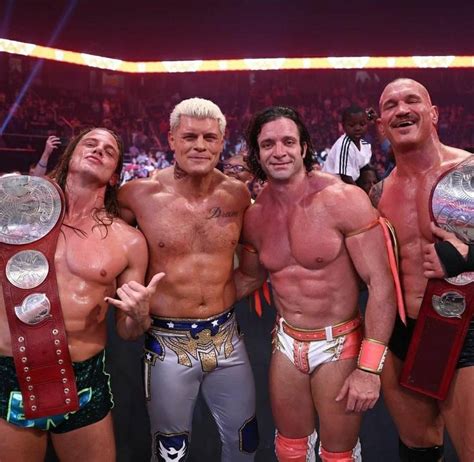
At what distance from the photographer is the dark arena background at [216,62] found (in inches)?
476

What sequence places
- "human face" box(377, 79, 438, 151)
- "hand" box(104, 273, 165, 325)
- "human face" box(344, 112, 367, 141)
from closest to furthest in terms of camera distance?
"hand" box(104, 273, 165, 325), "human face" box(377, 79, 438, 151), "human face" box(344, 112, 367, 141)

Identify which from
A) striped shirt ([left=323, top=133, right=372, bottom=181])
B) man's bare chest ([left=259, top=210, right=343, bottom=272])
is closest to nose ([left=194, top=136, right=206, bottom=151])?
man's bare chest ([left=259, top=210, right=343, bottom=272])

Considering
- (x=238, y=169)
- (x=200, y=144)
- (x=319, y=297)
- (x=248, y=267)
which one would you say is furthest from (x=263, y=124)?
(x=238, y=169)

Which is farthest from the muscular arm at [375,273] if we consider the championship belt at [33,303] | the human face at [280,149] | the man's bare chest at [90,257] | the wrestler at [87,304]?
the championship belt at [33,303]

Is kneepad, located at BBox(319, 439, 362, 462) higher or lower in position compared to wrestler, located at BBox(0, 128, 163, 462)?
lower

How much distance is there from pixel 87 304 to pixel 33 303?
0.62 feet

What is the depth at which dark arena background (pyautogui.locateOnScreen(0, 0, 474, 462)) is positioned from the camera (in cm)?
1209

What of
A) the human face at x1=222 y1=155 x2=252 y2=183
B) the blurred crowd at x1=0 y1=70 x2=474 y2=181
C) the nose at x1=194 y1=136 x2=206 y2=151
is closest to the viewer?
→ the nose at x1=194 y1=136 x2=206 y2=151

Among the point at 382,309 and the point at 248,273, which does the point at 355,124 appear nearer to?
the point at 248,273

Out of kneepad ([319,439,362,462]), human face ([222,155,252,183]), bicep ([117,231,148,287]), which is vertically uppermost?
human face ([222,155,252,183])

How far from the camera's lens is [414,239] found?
6.64 ft

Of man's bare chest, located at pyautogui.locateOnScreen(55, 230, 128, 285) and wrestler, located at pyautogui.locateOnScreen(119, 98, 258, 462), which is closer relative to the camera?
man's bare chest, located at pyautogui.locateOnScreen(55, 230, 128, 285)

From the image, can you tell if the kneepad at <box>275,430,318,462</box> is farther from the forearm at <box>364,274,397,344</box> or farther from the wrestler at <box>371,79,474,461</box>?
the forearm at <box>364,274,397,344</box>

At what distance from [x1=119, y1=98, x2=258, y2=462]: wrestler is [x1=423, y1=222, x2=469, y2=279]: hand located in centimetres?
79
